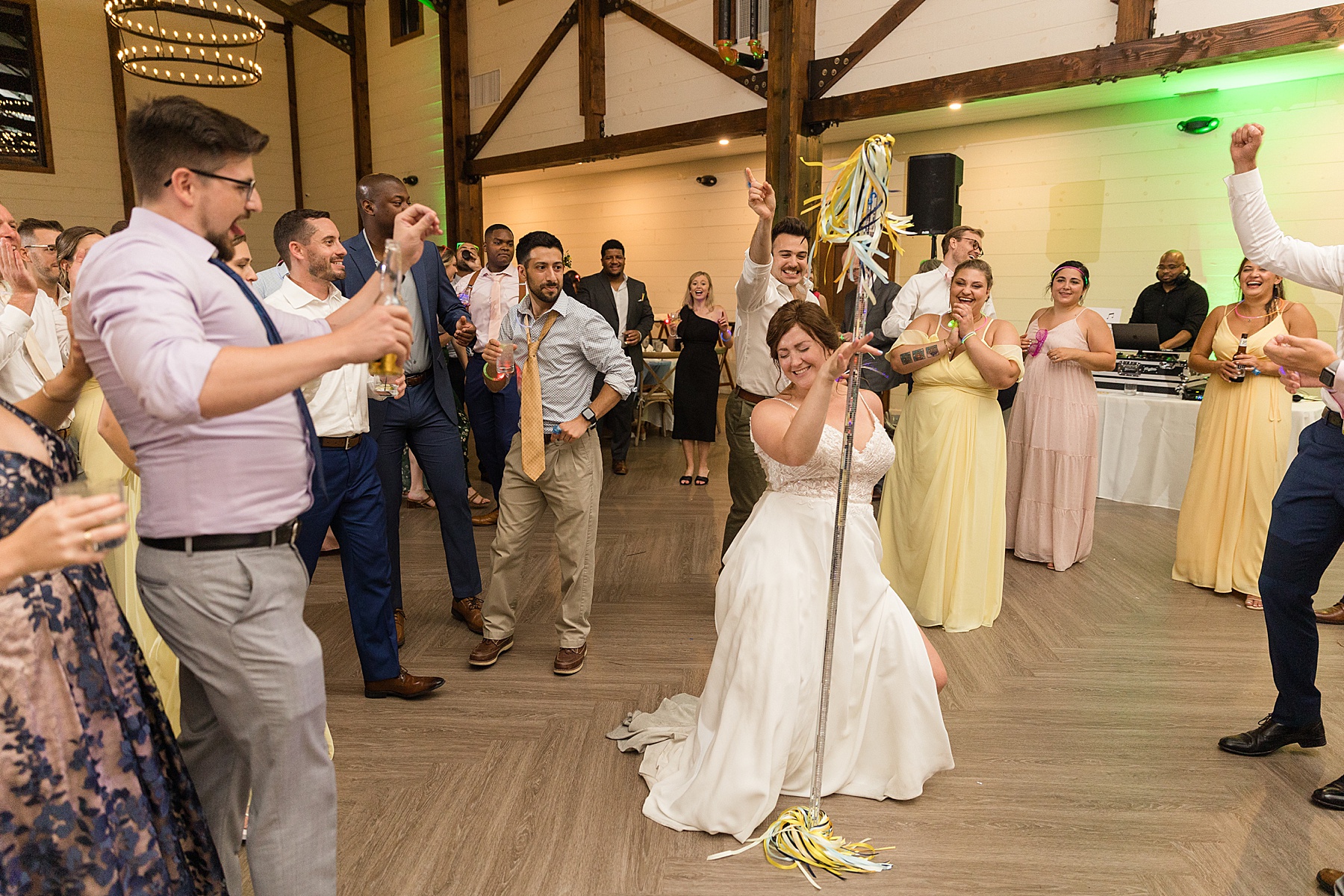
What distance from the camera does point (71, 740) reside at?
1325 mm

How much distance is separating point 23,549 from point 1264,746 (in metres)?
3.22

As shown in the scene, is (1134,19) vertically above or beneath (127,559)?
above

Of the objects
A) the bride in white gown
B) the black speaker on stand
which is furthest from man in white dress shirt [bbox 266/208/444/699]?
the black speaker on stand

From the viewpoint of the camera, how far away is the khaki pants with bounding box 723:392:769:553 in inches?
145

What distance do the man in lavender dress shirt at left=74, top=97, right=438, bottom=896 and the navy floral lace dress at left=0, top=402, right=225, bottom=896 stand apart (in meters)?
0.11

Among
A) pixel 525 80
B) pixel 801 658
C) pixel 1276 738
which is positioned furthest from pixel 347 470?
pixel 525 80

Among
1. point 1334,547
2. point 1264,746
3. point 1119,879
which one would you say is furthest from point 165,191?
point 1264,746

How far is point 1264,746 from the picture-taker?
8.68 ft

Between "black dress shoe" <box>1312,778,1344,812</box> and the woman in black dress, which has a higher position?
the woman in black dress

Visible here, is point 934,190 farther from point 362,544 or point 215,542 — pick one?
point 215,542

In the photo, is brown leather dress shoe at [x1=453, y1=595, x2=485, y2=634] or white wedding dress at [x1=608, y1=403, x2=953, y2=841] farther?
brown leather dress shoe at [x1=453, y1=595, x2=485, y2=634]

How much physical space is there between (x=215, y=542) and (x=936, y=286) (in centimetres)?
393

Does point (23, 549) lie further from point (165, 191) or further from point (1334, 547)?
point (1334, 547)

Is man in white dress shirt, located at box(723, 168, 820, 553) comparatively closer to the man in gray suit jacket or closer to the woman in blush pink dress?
the woman in blush pink dress
